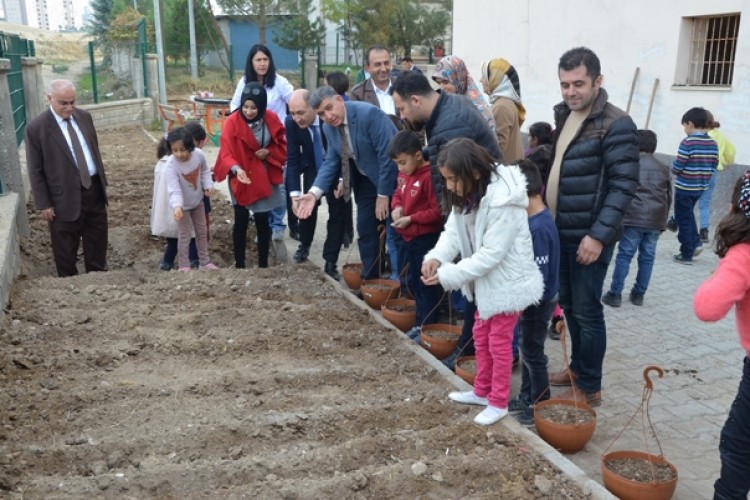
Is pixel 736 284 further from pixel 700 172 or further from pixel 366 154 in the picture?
pixel 700 172

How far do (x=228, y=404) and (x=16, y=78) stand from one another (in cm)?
812

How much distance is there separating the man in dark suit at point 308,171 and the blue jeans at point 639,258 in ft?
8.58

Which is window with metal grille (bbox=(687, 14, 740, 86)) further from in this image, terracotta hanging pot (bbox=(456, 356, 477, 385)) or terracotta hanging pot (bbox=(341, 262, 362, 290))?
terracotta hanging pot (bbox=(456, 356, 477, 385))

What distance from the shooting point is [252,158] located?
682 centimetres

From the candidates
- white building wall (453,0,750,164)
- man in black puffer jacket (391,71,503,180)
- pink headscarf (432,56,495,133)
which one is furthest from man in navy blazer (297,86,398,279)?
white building wall (453,0,750,164)

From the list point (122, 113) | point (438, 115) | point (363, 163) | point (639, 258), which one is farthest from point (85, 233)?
point (122, 113)

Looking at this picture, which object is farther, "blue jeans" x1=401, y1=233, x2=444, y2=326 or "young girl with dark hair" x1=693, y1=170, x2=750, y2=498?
"blue jeans" x1=401, y1=233, x2=444, y2=326

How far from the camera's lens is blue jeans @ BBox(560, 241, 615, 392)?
13.3 feet

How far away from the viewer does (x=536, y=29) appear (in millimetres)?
13070

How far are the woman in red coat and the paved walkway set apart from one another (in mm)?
3178

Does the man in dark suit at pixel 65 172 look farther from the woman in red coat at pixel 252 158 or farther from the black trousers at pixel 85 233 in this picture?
the woman in red coat at pixel 252 158

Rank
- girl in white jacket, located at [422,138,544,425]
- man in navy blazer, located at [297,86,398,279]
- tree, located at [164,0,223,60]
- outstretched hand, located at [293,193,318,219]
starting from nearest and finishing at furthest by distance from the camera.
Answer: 1. girl in white jacket, located at [422,138,544,425]
2. man in navy blazer, located at [297,86,398,279]
3. outstretched hand, located at [293,193,318,219]
4. tree, located at [164,0,223,60]

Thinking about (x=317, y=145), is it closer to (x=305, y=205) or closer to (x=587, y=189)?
(x=305, y=205)

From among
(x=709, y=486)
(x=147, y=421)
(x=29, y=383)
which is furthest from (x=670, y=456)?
(x=29, y=383)
